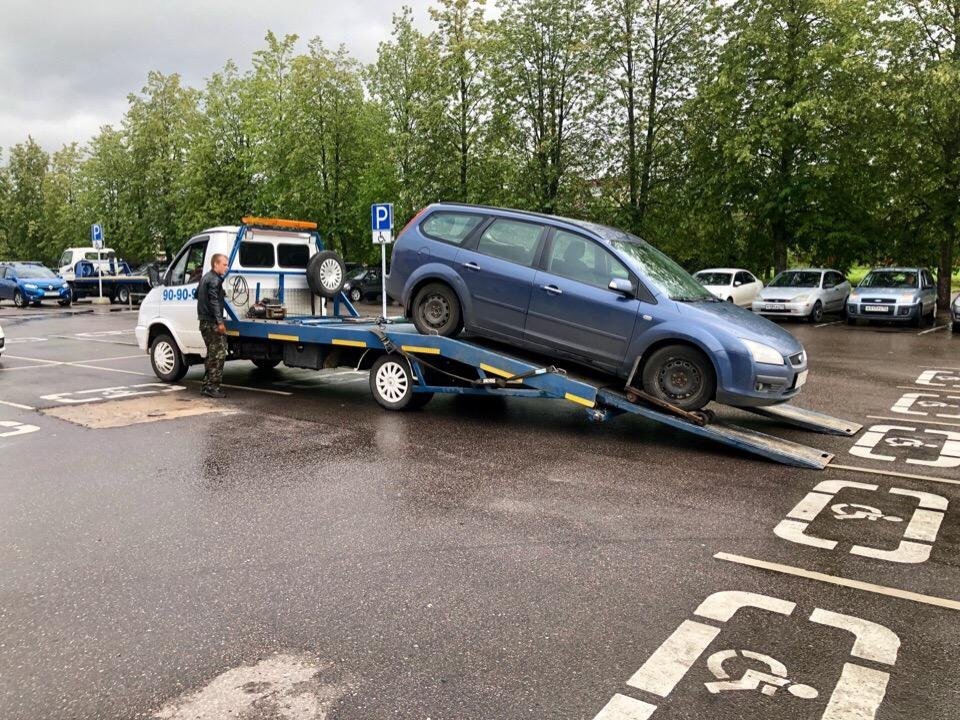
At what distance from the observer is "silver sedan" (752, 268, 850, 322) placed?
22.5m

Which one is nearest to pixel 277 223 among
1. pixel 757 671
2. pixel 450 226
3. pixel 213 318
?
pixel 213 318

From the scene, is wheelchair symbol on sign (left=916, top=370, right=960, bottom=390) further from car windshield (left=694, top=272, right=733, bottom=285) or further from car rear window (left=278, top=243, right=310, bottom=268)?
car windshield (left=694, top=272, right=733, bottom=285)

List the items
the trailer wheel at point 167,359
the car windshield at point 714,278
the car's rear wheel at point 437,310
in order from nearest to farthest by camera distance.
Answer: the car's rear wheel at point 437,310
the trailer wheel at point 167,359
the car windshield at point 714,278

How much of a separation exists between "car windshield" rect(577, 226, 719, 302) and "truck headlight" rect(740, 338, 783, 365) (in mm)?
829

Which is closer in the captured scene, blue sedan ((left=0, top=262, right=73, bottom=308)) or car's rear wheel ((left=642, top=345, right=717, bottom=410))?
car's rear wheel ((left=642, top=345, right=717, bottom=410))

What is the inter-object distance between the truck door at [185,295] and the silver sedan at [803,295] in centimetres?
1758

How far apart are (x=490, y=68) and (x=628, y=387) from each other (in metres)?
23.4

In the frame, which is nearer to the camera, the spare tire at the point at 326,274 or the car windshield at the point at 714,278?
the spare tire at the point at 326,274

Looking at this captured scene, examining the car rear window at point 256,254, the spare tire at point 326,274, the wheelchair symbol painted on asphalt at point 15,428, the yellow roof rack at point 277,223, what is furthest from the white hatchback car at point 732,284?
the wheelchair symbol painted on asphalt at point 15,428

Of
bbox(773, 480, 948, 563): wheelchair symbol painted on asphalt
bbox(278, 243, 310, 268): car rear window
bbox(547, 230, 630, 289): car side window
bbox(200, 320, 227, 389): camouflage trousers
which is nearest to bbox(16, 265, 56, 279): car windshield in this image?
bbox(278, 243, 310, 268): car rear window

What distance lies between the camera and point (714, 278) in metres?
24.5

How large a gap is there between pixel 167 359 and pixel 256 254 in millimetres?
2343

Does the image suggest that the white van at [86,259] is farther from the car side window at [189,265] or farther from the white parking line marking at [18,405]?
the white parking line marking at [18,405]

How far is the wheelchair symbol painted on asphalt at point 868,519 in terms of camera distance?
475cm
